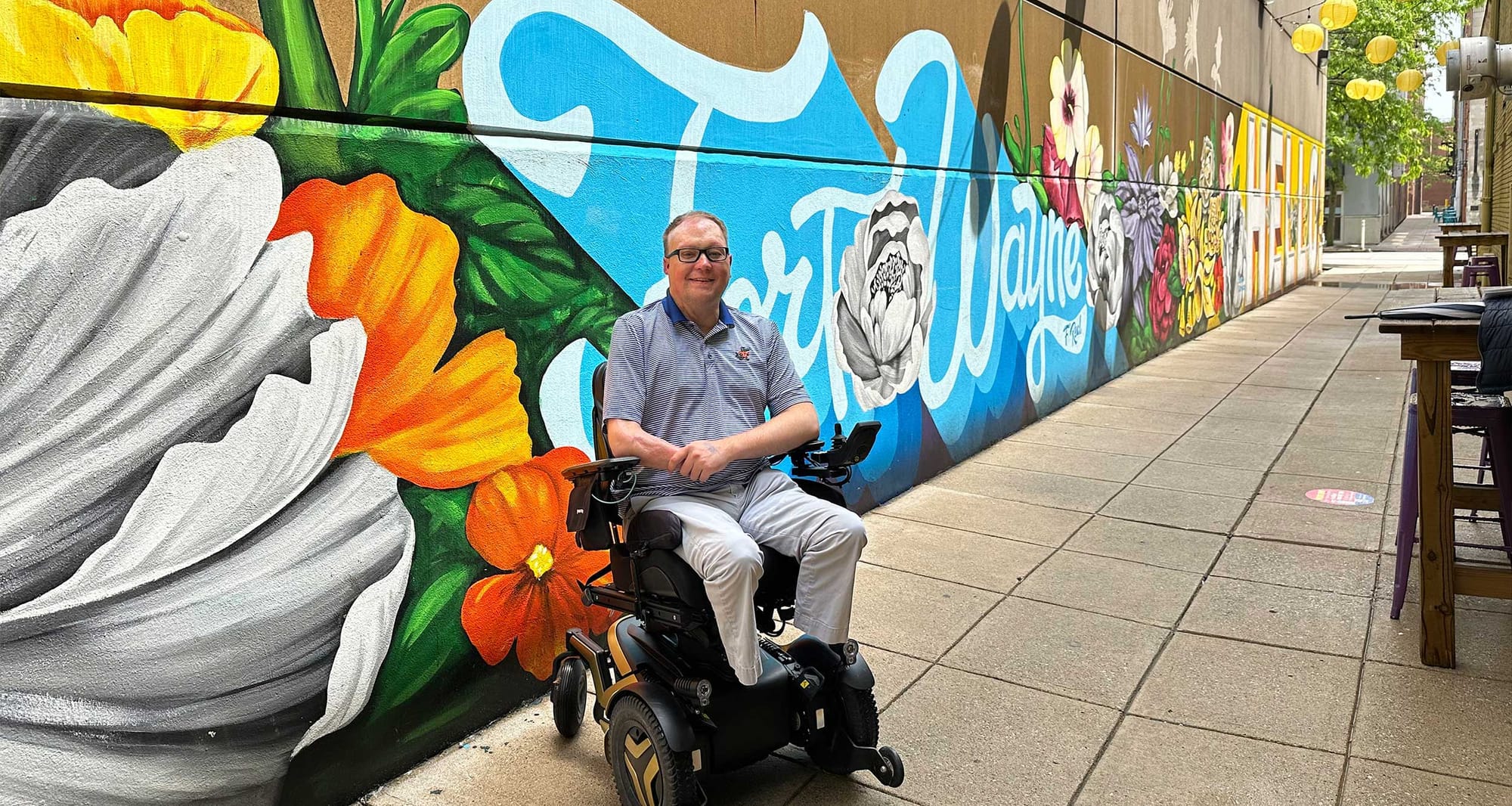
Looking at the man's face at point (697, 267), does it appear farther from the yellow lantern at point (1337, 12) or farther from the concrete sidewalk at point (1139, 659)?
the yellow lantern at point (1337, 12)

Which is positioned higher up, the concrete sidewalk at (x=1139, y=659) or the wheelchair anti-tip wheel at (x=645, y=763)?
the wheelchair anti-tip wheel at (x=645, y=763)

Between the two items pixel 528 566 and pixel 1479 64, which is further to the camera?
pixel 1479 64

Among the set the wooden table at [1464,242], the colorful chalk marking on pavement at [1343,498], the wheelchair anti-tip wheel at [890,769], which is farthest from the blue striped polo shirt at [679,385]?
the wooden table at [1464,242]

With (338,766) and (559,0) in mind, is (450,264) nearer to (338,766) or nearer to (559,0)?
(559,0)

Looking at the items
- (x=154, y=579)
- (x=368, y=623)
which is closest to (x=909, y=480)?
(x=368, y=623)

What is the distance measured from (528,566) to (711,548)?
3.69ft

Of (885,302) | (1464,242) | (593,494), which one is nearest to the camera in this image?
(593,494)

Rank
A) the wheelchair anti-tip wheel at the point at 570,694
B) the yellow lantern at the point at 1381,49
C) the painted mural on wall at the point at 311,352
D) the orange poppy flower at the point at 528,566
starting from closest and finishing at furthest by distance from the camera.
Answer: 1. the painted mural on wall at the point at 311,352
2. the wheelchair anti-tip wheel at the point at 570,694
3. the orange poppy flower at the point at 528,566
4. the yellow lantern at the point at 1381,49

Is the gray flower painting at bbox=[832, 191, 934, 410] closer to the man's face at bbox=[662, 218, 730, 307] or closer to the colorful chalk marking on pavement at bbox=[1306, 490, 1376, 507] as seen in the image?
the colorful chalk marking on pavement at bbox=[1306, 490, 1376, 507]

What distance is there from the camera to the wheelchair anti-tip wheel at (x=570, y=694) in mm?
3365

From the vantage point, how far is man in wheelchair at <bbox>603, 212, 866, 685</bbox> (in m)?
2.77

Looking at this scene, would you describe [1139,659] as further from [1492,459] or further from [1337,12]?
[1337,12]

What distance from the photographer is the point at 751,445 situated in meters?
2.97

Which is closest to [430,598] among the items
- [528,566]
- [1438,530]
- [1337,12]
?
[528,566]
